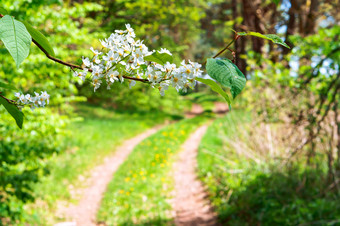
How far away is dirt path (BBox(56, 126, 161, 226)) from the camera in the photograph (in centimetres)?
451

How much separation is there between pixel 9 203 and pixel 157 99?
1343cm

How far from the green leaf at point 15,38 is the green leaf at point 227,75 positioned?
1.24 ft

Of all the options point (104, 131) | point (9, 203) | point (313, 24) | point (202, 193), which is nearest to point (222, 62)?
point (9, 203)

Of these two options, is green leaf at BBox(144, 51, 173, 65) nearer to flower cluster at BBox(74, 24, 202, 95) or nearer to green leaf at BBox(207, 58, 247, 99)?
flower cluster at BBox(74, 24, 202, 95)

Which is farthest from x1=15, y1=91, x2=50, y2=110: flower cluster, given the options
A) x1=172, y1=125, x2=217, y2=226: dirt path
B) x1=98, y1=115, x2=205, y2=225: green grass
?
x1=172, y1=125, x2=217, y2=226: dirt path

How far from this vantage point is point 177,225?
4285 mm

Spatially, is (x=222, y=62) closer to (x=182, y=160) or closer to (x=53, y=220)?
(x=53, y=220)

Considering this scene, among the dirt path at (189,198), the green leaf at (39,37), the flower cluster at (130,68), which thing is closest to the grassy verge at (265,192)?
the dirt path at (189,198)

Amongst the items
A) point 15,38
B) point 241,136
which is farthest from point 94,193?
point 15,38

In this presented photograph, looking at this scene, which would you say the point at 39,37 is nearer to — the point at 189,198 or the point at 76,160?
the point at 189,198

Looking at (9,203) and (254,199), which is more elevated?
(9,203)

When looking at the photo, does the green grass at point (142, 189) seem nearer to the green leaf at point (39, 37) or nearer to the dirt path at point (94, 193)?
the dirt path at point (94, 193)

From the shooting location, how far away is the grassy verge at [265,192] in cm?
339

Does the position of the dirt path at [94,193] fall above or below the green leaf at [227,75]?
below
